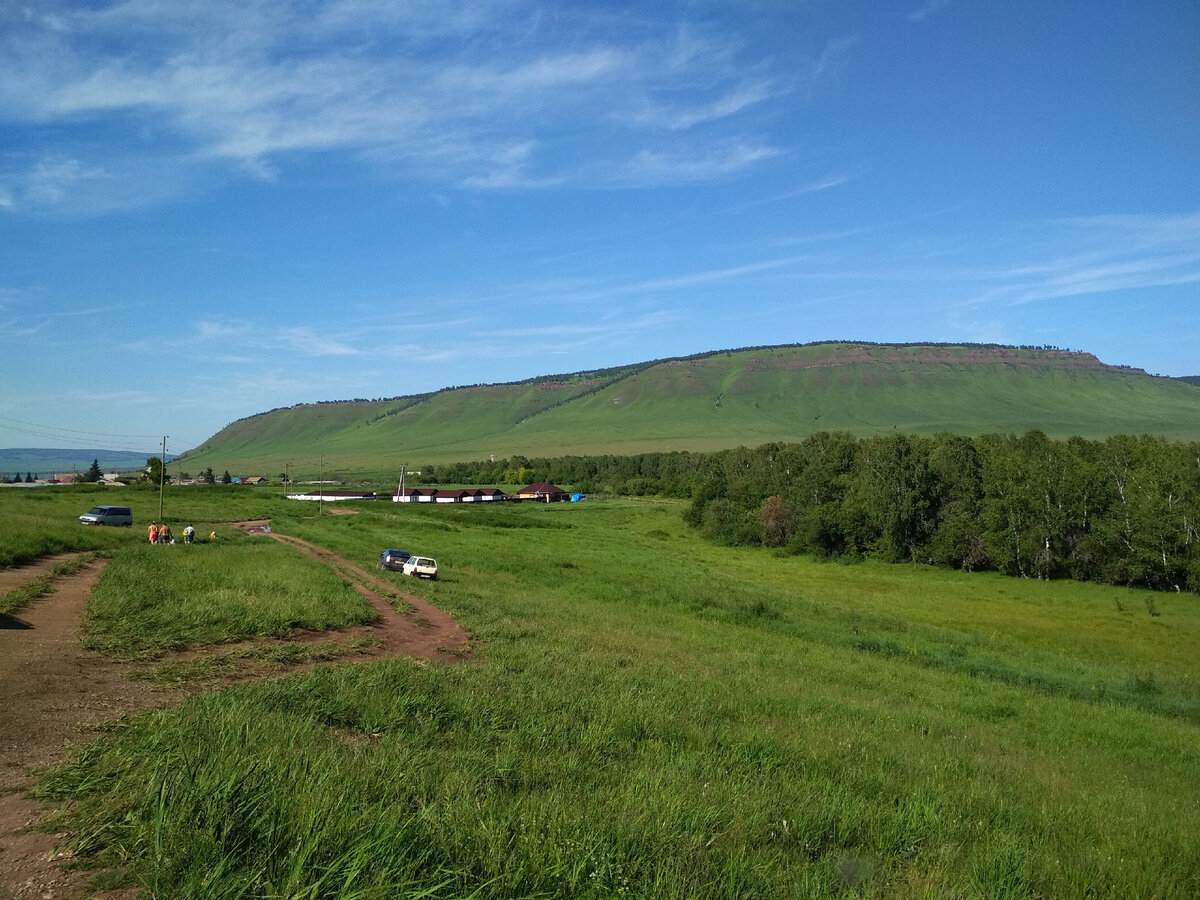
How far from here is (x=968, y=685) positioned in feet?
70.5

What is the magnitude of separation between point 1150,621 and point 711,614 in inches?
1170

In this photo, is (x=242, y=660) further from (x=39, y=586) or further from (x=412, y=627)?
(x=39, y=586)

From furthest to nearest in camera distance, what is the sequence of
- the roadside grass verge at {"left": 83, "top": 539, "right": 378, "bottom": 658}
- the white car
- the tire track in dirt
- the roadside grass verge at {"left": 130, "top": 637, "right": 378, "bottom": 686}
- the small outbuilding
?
the small outbuilding < the white car < the tire track in dirt < the roadside grass verge at {"left": 83, "top": 539, "right": 378, "bottom": 658} < the roadside grass verge at {"left": 130, "top": 637, "right": 378, "bottom": 686}

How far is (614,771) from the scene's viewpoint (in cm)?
804

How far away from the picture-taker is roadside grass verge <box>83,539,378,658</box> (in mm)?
14188

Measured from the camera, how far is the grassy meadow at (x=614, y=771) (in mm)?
5156

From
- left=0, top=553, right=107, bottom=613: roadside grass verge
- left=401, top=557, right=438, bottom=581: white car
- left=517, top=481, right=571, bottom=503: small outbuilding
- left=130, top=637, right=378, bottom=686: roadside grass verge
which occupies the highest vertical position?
left=0, top=553, right=107, bottom=613: roadside grass verge

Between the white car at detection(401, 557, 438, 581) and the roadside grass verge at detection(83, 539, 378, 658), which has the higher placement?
the roadside grass verge at detection(83, 539, 378, 658)

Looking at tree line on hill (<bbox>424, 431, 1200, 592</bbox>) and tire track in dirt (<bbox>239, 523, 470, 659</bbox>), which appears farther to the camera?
tree line on hill (<bbox>424, 431, 1200, 592</bbox>)

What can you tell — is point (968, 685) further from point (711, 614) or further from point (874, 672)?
point (711, 614)

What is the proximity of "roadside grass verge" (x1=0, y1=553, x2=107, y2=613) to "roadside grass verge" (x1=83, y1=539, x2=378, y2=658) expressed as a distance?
121 cm

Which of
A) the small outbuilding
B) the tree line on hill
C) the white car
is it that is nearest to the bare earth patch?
the white car

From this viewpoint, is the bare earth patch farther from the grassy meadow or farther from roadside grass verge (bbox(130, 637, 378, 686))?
the grassy meadow

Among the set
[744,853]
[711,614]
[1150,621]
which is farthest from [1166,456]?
[744,853]
